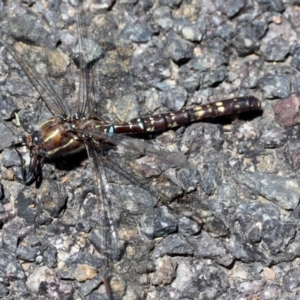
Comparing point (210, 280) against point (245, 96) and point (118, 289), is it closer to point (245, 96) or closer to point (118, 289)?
point (118, 289)

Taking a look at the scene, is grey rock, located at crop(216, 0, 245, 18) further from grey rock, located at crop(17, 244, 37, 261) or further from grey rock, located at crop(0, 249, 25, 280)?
grey rock, located at crop(0, 249, 25, 280)

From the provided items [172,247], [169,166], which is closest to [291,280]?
[172,247]

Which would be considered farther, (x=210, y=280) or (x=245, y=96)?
(x=245, y=96)

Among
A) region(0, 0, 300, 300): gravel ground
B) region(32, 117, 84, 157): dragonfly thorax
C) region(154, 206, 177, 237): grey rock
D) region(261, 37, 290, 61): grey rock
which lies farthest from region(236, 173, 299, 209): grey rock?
region(32, 117, 84, 157): dragonfly thorax

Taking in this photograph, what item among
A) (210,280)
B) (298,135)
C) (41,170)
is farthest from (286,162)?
(41,170)

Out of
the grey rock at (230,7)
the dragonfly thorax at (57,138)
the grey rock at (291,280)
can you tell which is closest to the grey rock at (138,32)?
the grey rock at (230,7)

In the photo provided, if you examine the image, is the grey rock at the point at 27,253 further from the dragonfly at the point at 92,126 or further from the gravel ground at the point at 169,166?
the dragonfly at the point at 92,126

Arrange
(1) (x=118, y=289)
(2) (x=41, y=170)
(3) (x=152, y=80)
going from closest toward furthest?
(1) (x=118, y=289) → (2) (x=41, y=170) → (3) (x=152, y=80)
